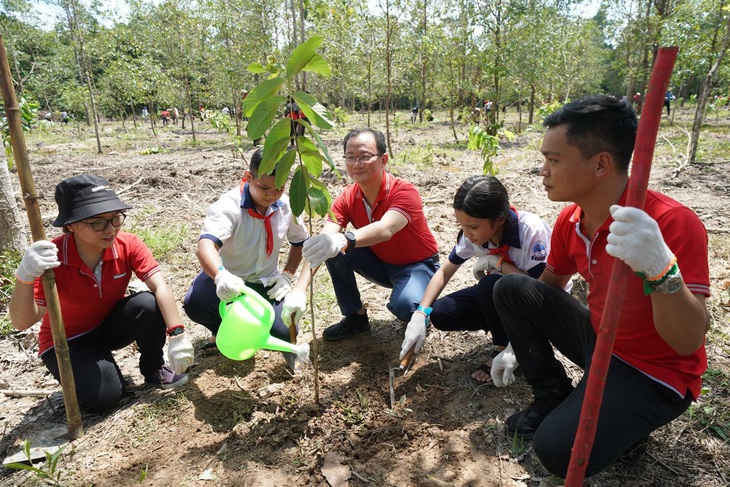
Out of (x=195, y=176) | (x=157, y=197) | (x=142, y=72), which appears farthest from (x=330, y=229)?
(x=142, y=72)

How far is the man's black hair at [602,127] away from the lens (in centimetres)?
144

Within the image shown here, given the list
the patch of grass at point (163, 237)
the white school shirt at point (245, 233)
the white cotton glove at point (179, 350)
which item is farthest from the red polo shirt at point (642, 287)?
the patch of grass at point (163, 237)

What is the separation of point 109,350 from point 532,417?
2.04 metres

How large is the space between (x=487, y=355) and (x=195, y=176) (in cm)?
591

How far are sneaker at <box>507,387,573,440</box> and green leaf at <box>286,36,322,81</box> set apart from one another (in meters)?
1.58

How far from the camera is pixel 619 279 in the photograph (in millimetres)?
965

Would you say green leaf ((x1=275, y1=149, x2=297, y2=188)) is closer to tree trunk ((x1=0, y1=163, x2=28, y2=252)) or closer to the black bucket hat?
the black bucket hat

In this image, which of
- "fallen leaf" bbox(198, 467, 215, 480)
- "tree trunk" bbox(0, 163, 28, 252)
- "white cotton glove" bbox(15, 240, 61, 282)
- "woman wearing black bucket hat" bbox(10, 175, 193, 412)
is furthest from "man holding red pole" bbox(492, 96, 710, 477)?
"tree trunk" bbox(0, 163, 28, 252)

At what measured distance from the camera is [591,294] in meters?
1.65

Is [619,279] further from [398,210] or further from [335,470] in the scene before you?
[398,210]

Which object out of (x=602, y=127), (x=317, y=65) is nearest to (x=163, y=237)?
(x=317, y=65)

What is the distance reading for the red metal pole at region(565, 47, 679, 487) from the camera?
861mm

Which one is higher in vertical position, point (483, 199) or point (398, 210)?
point (483, 199)

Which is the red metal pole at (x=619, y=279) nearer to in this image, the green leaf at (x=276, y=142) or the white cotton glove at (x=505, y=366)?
the white cotton glove at (x=505, y=366)
